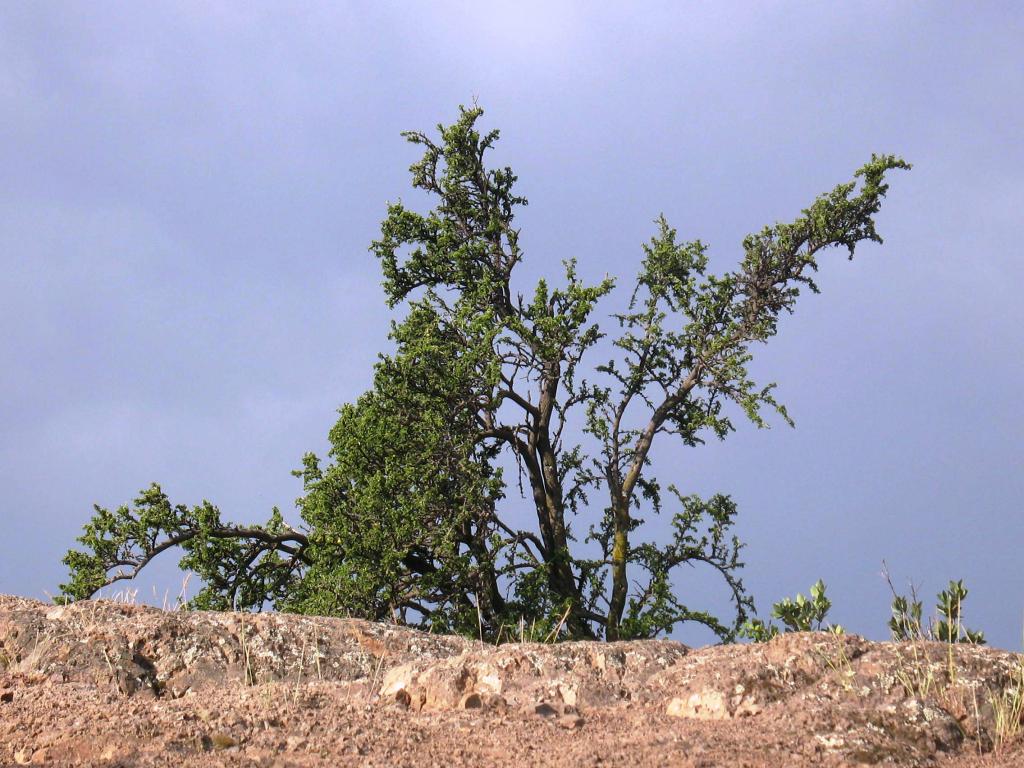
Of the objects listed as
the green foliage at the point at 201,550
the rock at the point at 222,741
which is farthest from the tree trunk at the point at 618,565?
the rock at the point at 222,741

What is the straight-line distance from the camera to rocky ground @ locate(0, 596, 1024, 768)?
536cm

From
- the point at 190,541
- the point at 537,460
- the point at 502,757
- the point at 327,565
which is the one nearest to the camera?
the point at 502,757

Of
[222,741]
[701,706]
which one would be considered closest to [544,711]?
[701,706]

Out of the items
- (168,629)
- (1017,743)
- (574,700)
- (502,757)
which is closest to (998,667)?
(1017,743)

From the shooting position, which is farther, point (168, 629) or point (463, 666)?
point (168, 629)

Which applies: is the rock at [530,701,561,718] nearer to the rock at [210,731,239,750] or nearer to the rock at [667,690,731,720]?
the rock at [667,690,731,720]

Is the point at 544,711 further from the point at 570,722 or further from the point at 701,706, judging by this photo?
the point at 701,706

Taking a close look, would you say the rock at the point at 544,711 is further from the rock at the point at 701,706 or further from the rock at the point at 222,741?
the rock at the point at 222,741

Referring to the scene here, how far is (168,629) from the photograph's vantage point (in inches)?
303

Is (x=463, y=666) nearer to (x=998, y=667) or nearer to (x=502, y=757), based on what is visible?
(x=502, y=757)

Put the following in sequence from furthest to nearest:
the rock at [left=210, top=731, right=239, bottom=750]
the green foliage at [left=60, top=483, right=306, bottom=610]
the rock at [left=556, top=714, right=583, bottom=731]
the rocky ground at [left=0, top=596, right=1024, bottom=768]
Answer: the green foliage at [left=60, top=483, right=306, bottom=610], the rock at [left=556, top=714, right=583, bottom=731], the rock at [left=210, top=731, right=239, bottom=750], the rocky ground at [left=0, top=596, right=1024, bottom=768]

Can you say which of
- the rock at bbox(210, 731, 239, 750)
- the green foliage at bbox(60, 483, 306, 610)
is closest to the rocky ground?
the rock at bbox(210, 731, 239, 750)

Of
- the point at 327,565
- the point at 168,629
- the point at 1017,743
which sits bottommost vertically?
the point at 1017,743

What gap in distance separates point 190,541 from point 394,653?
11919 millimetres
